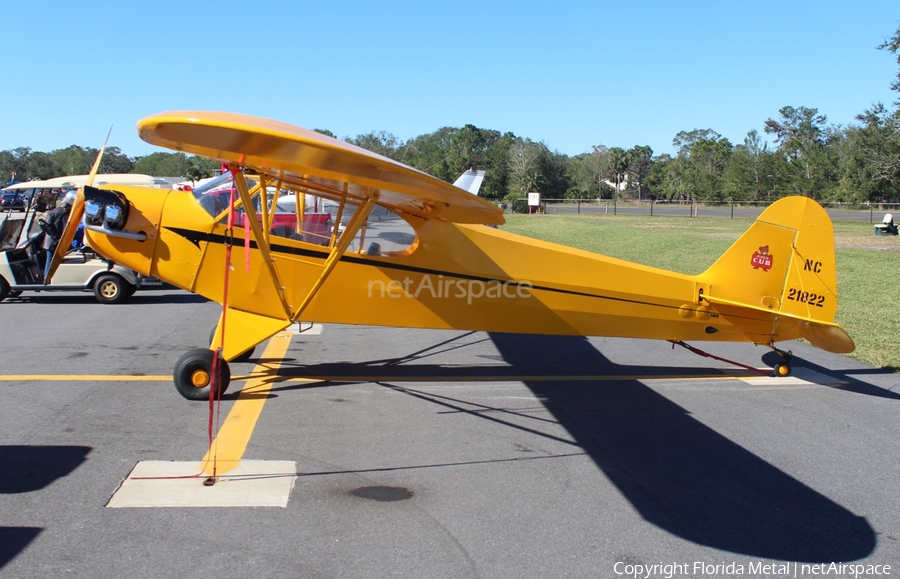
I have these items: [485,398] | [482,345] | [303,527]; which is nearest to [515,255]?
[485,398]

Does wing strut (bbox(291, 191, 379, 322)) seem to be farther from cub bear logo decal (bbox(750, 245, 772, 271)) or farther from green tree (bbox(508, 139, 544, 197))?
green tree (bbox(508, 139, 544, 197))

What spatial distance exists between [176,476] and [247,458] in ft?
1.85

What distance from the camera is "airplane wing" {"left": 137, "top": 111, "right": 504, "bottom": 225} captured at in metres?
4.68

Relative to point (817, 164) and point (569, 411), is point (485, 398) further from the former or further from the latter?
point (817, 164)

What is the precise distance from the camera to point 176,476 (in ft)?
16.2

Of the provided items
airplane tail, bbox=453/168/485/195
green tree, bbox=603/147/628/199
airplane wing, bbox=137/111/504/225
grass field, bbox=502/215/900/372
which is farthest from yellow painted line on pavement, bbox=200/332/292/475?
green tree, bbox=603/147/628/199

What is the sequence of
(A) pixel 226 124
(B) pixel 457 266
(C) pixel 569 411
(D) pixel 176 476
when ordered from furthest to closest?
(B) pixel 457 266 < (C) pixel 569 411 < (D) pixel 176 476 < (A) pixel 226 124

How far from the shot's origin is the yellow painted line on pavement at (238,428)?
17.1ft

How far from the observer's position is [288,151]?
5020mm

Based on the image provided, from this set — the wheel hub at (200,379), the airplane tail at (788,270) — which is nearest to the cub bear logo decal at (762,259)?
the airplane tail at (788,270)

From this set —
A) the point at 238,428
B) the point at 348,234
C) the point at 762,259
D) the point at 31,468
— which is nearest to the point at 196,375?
the point at 238,428

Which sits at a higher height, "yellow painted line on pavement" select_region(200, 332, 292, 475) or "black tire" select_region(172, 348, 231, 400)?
"black tire" select_region(172, 348, 231, 400)

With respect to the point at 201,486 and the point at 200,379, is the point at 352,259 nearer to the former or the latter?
the point at 200,379

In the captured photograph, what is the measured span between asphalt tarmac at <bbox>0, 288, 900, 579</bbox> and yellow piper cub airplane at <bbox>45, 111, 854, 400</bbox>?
2.30 ft
